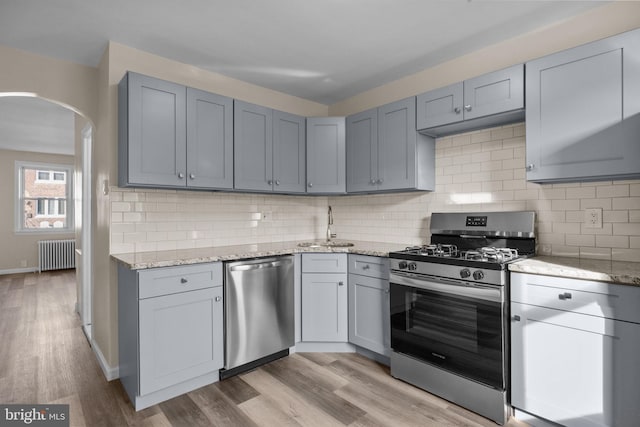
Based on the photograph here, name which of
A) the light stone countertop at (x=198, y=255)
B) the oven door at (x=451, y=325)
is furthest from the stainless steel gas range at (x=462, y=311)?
the light stone countertop at (x=198, y=255)

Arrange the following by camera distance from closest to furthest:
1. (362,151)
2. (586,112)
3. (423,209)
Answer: (586,112) → (423,209) → (362,151)

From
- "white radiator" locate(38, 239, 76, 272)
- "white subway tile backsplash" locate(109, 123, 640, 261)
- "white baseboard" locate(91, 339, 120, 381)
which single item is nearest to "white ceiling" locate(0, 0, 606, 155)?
"white subway tile backsplash" locate(109, 123, 640, 261)

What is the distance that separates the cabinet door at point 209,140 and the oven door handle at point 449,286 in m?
1.65

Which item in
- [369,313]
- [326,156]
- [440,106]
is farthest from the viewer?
[326,156]

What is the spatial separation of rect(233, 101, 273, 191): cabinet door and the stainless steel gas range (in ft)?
4.70

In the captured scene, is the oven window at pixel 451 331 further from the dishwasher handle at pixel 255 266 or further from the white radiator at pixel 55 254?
the white radiator at pixel 55 254

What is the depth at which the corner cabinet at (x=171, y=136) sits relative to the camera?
8.03ft

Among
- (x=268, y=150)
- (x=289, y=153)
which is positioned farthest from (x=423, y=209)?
Answer: (x=268, y=150)

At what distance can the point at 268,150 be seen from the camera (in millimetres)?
3236

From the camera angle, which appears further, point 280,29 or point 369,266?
point 369,266

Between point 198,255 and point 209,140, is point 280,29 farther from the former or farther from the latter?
point 198,255

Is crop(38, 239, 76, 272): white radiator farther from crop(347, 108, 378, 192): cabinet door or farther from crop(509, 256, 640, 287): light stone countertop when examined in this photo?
crop(509, 256, 640, 287): light stone countertop

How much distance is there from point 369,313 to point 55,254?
7.67 m

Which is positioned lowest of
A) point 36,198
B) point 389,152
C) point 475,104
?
point 36,198
